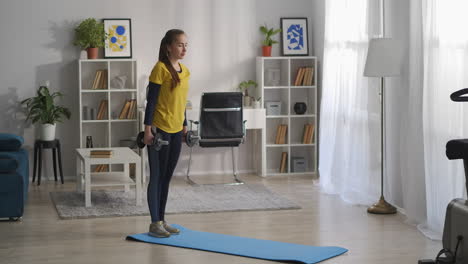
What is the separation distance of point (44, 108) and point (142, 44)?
128cm

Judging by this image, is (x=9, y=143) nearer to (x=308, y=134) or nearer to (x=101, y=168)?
(x=101, y=168)

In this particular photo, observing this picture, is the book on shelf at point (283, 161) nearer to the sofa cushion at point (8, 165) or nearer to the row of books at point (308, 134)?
the row of books at point (308, 134)

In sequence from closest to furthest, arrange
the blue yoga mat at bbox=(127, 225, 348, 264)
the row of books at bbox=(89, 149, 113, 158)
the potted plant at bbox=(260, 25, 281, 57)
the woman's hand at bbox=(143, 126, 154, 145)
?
the blue yoga mat at bbox=(127, 225, 348, 264) → the woman's hand at bbox=(143, 126, 154, 145) → the row of books at bbox=(89, 149, 113, 158) → the potted plant at bbox=(260, 25, 281, 57)

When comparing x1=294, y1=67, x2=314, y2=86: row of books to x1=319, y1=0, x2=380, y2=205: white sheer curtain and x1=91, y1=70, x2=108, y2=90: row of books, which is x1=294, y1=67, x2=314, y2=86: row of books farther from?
x1=91, y1=70, x2=108, y2=90: row of books

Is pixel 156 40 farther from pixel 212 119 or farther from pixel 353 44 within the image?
pixel 353 44

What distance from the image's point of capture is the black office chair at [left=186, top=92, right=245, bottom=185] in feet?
24.4

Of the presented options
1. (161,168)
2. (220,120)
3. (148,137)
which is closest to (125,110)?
(220,120)

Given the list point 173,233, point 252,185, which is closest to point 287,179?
point 252,185

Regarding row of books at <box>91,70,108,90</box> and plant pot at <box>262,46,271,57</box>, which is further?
plant pot at <box>262,46,271,57</box>

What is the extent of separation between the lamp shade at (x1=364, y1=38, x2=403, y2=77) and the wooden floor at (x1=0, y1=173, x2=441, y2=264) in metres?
1.18

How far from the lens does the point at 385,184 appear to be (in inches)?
257

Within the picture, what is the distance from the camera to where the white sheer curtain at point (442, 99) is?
515 centimetres

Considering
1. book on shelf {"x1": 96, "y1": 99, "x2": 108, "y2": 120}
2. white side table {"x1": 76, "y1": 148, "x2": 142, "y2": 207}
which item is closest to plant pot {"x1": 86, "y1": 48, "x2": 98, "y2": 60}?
book on shelf {"x1": 96, "y1": 99, "x2": 108, "y2": 120}

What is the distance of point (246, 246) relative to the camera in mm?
5117
